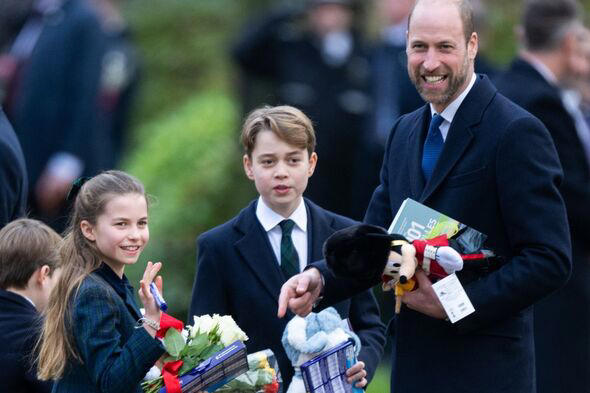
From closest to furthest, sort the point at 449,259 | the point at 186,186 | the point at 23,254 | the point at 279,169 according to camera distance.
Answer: the point at 449,259 → the point at 279,169 → the point at 23,254 → the point at 186,186

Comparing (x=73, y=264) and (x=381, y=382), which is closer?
(x=73, y=264)

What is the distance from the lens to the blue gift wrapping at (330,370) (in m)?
A: 5.33

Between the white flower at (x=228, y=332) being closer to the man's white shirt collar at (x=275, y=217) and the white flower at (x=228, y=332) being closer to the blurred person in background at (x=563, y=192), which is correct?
the man's white shirt collar at (x=275, y=217)

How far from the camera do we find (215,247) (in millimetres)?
5777

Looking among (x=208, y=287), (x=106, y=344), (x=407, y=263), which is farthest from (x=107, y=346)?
(x=407, y=263)

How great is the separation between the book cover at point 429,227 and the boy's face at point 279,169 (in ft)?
2.16

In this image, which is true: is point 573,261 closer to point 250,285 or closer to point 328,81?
point 250,285

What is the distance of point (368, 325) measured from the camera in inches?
233

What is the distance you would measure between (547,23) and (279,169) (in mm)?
2523

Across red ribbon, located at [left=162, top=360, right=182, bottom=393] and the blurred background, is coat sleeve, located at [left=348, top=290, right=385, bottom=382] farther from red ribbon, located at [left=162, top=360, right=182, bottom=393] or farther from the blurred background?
the blurred background

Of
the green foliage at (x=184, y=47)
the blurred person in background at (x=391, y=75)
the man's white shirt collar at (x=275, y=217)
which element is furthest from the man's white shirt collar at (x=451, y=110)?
the green foliage at (x=184, y=47)

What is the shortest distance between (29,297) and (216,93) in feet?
29.6

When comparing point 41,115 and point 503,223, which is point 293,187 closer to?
point 503,223

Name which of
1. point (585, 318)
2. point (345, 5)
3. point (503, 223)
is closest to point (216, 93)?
point (345, 5)
